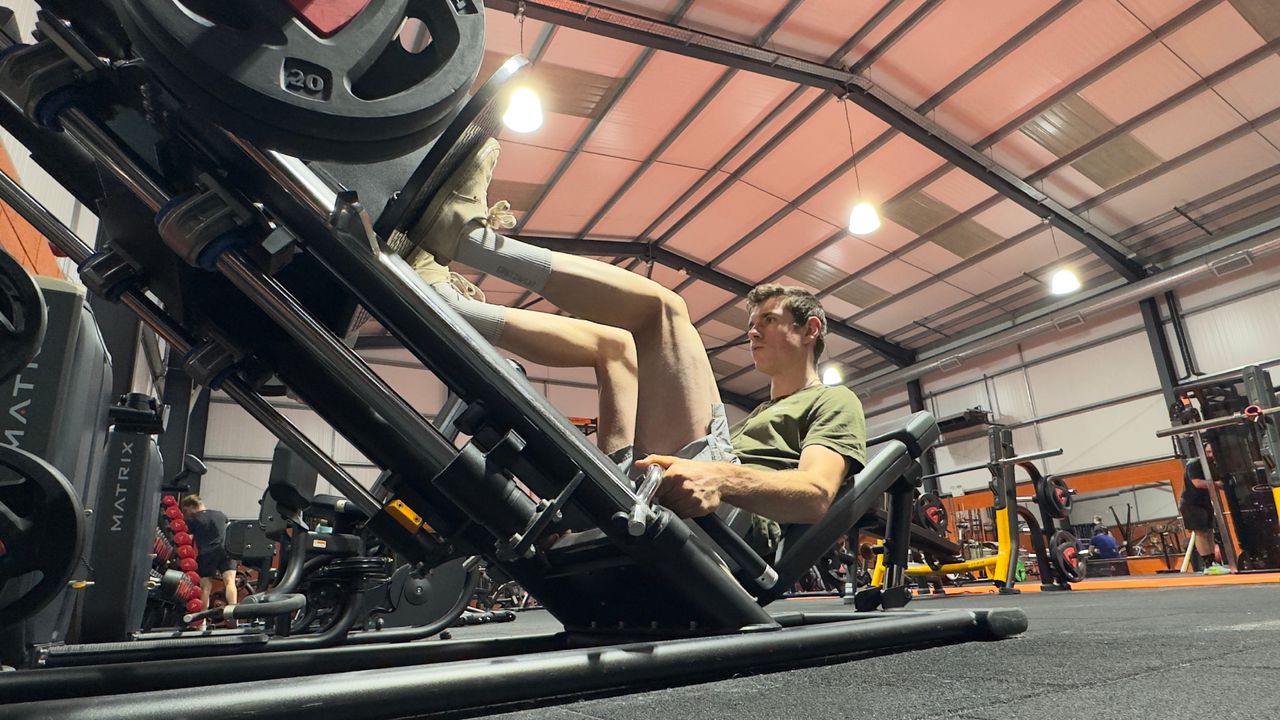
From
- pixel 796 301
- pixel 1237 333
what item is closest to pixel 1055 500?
pixel 796 301

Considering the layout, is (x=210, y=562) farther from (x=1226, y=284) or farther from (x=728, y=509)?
(x=1226, y=284)

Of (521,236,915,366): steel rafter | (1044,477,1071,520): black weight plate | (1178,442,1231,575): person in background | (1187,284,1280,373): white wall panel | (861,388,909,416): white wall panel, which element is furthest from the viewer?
(861,388,909,416): white wall panel

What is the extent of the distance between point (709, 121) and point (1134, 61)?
149 inches

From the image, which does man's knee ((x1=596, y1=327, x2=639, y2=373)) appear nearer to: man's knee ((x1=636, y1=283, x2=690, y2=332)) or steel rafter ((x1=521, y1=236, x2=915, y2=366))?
man's knee ((x1=636, y1=283, x2=690, y2=332))

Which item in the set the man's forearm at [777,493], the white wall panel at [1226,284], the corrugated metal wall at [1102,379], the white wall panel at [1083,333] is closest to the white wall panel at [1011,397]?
the corrugated metal wall at [1102,379]

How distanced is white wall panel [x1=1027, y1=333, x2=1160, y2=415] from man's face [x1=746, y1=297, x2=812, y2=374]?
9326mm

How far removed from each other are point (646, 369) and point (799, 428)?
0.48 meters

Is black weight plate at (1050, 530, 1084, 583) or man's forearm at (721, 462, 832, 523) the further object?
black weight plate at (1050, 530, 1084, 583)

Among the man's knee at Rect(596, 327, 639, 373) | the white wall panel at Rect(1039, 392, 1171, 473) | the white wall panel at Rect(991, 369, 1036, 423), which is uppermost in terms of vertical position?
the white wall panel at Rect(991, 369, 1036, 423)

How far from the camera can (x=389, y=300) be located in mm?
953

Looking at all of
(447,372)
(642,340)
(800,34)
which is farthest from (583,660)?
(800,34)

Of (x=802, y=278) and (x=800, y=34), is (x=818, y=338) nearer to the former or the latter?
(x=800, y=34)

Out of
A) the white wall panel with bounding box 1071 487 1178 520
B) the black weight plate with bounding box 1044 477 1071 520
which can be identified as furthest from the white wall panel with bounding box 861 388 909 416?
the black weight plate with bounding box 1044 477 1071 520

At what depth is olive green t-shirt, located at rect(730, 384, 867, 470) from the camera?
1547mm
